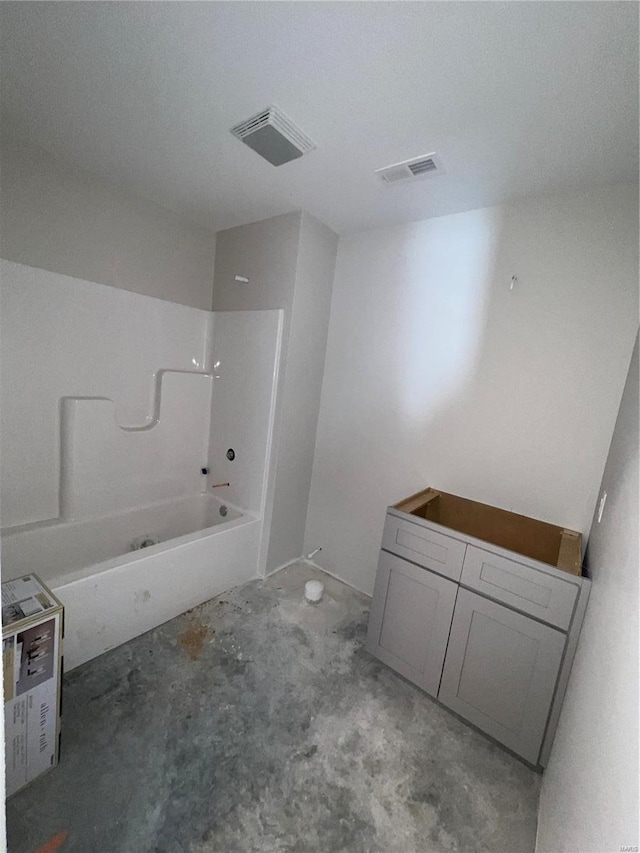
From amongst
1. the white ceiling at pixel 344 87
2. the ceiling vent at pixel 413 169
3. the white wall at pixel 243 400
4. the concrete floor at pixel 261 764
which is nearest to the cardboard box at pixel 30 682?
the concrete floor at pixel 261 764

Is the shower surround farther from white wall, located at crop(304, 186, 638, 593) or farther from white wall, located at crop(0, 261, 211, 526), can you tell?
white wall, located at crop(304, 186, 638, 593)

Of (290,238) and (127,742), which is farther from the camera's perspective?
(290,238)

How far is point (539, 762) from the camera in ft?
4.52

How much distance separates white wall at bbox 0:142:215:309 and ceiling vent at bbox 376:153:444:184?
153 cm

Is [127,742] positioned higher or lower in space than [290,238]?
lower

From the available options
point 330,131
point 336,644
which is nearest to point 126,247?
point 330,131

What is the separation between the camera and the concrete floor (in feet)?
3.70

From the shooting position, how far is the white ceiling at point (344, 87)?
1.01 meters

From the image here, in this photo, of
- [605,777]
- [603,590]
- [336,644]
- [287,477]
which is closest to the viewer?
[605,777]

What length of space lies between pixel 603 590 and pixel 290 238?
233 cm

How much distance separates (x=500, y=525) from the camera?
6.24 ft

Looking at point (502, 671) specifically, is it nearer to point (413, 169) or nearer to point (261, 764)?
point (261, 764)

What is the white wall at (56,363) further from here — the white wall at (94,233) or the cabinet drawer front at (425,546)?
the cabinet drawer front at (425,546)

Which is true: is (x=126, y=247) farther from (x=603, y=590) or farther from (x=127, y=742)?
(x=603, y=590)
